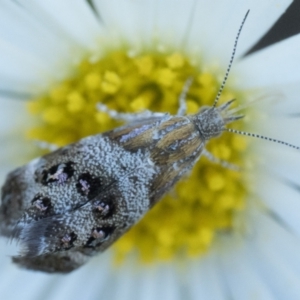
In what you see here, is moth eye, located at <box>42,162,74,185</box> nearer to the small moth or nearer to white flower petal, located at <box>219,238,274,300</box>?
the small moth

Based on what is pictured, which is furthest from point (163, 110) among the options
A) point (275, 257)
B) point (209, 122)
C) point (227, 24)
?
point (275, 257)

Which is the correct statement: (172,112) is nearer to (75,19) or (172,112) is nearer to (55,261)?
(75,19)

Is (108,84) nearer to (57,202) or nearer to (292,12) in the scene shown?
(57,202)

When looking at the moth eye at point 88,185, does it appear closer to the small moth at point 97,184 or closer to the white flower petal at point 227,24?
the small moth at point 97,184

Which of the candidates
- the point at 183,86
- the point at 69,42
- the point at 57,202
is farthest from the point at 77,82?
the point at 57,202

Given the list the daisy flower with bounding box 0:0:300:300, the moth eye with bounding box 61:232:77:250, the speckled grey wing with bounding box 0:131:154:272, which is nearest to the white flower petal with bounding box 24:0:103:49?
the daisy flower with bounding box 0:0:300:300
